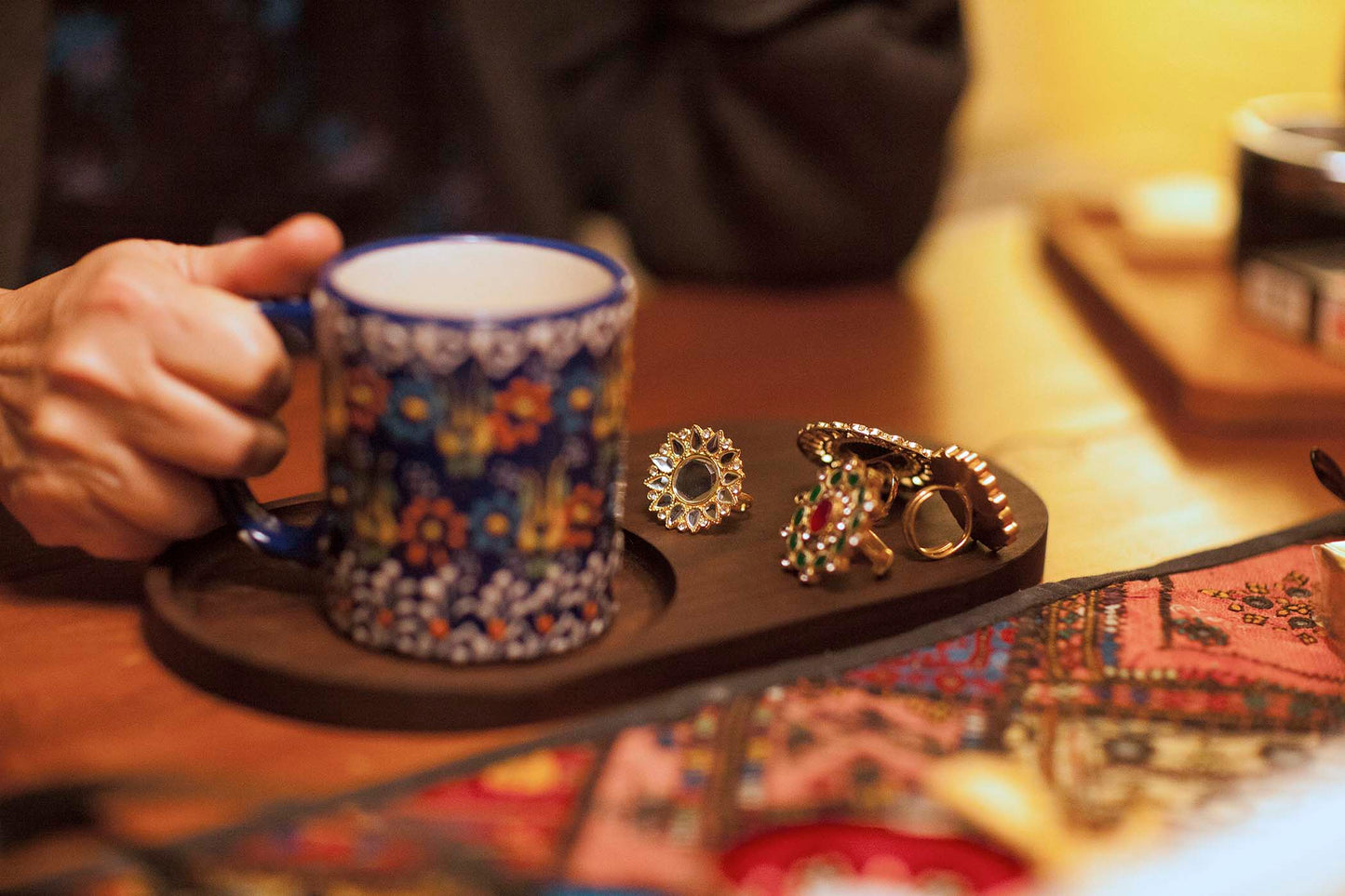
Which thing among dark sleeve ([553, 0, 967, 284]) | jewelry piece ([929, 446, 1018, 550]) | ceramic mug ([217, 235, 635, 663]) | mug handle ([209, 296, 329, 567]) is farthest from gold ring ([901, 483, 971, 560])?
dark sleeve ([553, 0, 967, 284])

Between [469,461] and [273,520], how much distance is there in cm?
12

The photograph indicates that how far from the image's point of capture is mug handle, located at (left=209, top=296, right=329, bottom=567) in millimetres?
524

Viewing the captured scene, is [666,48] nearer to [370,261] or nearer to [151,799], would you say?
[370,261]

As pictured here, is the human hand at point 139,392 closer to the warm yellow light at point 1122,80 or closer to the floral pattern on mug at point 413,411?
the floral pattern on mug at point 413,411

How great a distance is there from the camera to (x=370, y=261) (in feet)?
1.65

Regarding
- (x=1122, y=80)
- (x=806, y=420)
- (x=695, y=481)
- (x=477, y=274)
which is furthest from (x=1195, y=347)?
(x=1122, y=80)

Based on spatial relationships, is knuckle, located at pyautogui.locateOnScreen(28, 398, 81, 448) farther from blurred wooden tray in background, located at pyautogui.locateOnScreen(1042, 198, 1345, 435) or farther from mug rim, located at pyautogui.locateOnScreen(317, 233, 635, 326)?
blurred wooden tray in background, located at pyautogui.locateOnScreen(1042, 198, 1345, 435)

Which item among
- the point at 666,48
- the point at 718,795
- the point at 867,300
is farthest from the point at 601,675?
the point at 666,48

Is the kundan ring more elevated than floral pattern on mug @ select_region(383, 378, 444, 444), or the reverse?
floral pattern on mug @ select_region(383, 378, 444, 444)

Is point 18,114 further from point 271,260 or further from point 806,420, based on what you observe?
point 806,420

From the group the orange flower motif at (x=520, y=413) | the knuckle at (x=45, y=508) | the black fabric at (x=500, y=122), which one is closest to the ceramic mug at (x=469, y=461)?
the orange flower motif at (x=520, y=413)

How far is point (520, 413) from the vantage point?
1.48ft

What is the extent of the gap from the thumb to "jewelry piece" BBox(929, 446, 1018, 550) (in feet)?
0.89

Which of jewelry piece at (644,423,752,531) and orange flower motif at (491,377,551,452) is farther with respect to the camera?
jewelry piece at (644,423,752,531)
